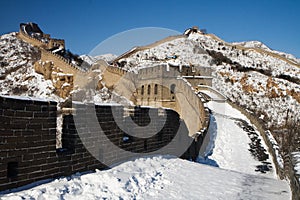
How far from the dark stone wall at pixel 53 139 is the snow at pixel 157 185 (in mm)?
250

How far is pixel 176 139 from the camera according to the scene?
9656mm

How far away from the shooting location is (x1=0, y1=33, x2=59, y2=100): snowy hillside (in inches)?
1407

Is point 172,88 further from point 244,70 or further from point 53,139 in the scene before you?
point 244,70

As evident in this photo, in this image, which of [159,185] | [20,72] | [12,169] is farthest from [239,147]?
[20,72]

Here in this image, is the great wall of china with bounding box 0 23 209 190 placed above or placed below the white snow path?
above

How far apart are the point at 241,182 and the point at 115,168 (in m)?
2.79

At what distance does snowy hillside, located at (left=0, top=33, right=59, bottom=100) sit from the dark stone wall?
758 inches

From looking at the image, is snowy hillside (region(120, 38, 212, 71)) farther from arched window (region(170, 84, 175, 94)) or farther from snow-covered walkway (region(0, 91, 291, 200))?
snow-covered walkway (region(0, 91, 291, 200))

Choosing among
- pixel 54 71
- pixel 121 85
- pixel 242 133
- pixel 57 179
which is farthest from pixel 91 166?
pixel 54 71

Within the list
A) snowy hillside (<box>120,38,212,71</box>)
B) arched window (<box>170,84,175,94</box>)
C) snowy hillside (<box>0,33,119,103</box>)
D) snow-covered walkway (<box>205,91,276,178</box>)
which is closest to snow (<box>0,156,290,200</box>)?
snow-covered walkway (<box>205,91,276,178</box>)

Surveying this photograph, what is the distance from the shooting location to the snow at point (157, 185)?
4312 mm

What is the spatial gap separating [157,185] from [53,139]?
2.14m

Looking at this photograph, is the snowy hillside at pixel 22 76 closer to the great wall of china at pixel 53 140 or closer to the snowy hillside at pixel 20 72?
the snowy hillside at pixel 20 72

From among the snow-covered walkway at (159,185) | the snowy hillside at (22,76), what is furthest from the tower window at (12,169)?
the snowy hillside at (22,76)
